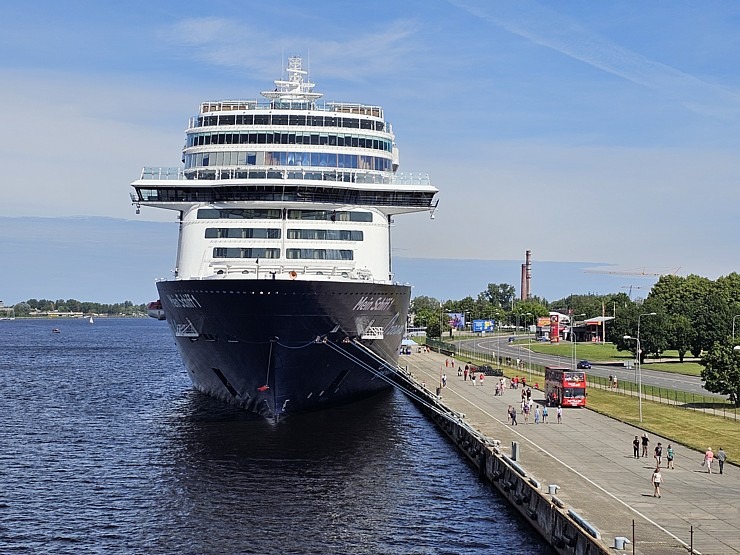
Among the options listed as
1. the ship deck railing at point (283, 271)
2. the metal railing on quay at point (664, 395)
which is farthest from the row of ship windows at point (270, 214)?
the metal railing on quay at point (664, 395)

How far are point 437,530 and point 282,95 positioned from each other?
39.8 m

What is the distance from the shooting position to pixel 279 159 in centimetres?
5603

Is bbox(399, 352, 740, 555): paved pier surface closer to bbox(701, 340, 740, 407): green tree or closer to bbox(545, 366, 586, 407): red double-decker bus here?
bbox(545, 366, 586, 407): red double-decker bus

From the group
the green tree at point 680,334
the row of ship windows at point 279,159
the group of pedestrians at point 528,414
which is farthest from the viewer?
the green tree at point 680,334

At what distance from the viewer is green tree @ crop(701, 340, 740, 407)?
5612 cm

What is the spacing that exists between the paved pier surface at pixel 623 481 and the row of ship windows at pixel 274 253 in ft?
40.5

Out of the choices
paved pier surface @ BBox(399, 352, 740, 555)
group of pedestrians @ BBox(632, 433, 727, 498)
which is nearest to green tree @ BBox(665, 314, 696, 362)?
paved pier surface @ BBox(399, 352, 740, 555)

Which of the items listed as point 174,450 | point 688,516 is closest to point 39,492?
point 174,450

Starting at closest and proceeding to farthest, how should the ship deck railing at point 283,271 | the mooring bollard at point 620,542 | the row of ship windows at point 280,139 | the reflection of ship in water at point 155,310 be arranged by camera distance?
1. the mooring bollard at point 620,542
2. the ship deck railing at point 283,271
3. the row of ship windows at point 280,139
4. the reflection of ship in water at point 155,310

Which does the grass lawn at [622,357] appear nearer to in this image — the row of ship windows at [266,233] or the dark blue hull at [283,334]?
the dark blue hull at [283,334]

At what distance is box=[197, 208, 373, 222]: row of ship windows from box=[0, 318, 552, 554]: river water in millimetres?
11221

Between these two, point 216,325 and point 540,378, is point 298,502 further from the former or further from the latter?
point 540,378

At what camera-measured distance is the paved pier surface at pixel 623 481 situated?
27562mm

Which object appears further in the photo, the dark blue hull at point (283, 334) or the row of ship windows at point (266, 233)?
the row of ship windows at point (266, 233)
